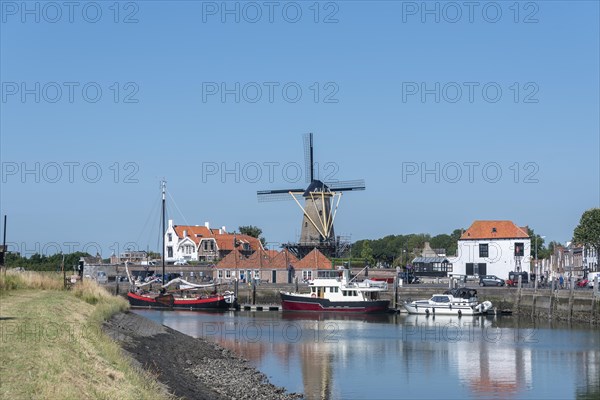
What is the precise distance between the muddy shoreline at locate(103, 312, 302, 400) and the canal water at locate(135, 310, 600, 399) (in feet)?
5.37

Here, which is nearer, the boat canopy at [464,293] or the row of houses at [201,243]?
the boat canopy at [464,293]

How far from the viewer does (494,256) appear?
335 ft

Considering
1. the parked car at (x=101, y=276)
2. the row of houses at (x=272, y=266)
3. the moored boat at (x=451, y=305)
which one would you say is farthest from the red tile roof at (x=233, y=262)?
the moored boat at (x=451, y=305)

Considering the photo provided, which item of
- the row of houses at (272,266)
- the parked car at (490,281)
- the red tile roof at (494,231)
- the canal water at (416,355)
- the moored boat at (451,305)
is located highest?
the red tile roof at (494,231)

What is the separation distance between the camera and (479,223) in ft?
340

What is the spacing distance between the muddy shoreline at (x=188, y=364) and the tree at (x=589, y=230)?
66.6 metres

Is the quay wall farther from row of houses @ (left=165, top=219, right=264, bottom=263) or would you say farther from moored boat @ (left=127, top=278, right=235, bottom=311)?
row of houses @ (left=165, top=219, right=264, bottom=263)

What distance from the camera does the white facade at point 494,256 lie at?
4001 inches

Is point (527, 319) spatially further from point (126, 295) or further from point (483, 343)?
point (126, 295)

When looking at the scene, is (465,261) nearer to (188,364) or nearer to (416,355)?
(416,355)

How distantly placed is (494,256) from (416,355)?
5426 centimetres

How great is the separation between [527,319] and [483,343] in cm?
A: 2072

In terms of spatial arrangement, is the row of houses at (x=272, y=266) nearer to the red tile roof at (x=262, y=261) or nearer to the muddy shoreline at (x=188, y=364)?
the red tile roof at (x=262, y=261)

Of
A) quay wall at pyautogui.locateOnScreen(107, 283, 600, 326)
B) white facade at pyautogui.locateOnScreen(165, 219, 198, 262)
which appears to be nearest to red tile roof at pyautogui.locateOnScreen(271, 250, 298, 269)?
quay wall at pyautogui.locateOnScreen(107, 283, 600, 326)
